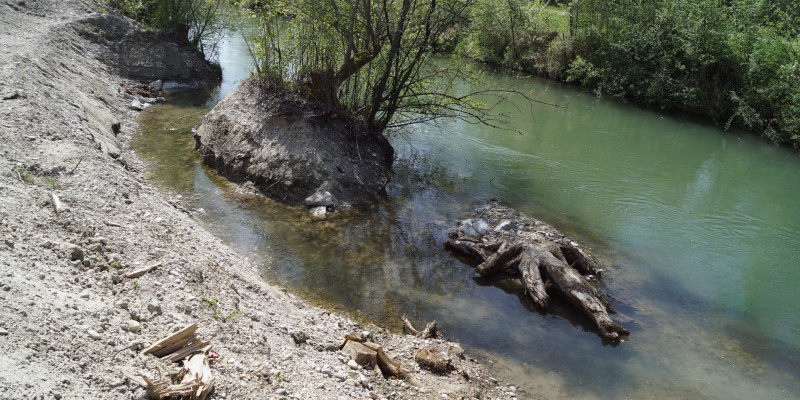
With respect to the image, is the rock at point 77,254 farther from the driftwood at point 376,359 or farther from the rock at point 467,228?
the rock at point 467,228

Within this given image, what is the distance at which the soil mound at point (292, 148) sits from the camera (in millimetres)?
11273

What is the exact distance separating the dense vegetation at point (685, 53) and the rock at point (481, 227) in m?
8.83

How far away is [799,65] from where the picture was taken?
19453 mm

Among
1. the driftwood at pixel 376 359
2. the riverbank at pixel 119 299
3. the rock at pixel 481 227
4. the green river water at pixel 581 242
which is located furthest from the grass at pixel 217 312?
the rock at pixel 481 227

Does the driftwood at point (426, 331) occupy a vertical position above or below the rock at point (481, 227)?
below

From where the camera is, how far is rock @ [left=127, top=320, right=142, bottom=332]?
4654mm

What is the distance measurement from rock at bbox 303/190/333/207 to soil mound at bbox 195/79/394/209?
15cm

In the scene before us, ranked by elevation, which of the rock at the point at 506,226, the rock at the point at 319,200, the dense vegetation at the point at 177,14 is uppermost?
the dense vegetation at the point at 177,14

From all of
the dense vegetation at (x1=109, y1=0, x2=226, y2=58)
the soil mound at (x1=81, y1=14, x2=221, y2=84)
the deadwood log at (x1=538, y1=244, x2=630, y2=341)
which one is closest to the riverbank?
the deadwood log at (x1=538, y1=244, x2=630, y2=341)

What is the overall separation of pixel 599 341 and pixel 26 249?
697 centimetres

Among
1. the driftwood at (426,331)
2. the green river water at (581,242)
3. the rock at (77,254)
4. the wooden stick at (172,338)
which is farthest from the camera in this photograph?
the green river water at (581,242)

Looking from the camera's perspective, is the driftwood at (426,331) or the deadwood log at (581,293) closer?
the driftwood at (426,331)

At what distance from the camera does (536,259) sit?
8.81 m

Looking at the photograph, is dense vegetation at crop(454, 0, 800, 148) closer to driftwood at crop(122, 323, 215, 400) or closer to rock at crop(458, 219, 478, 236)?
rock at crop(458, 219, 478, 236)
